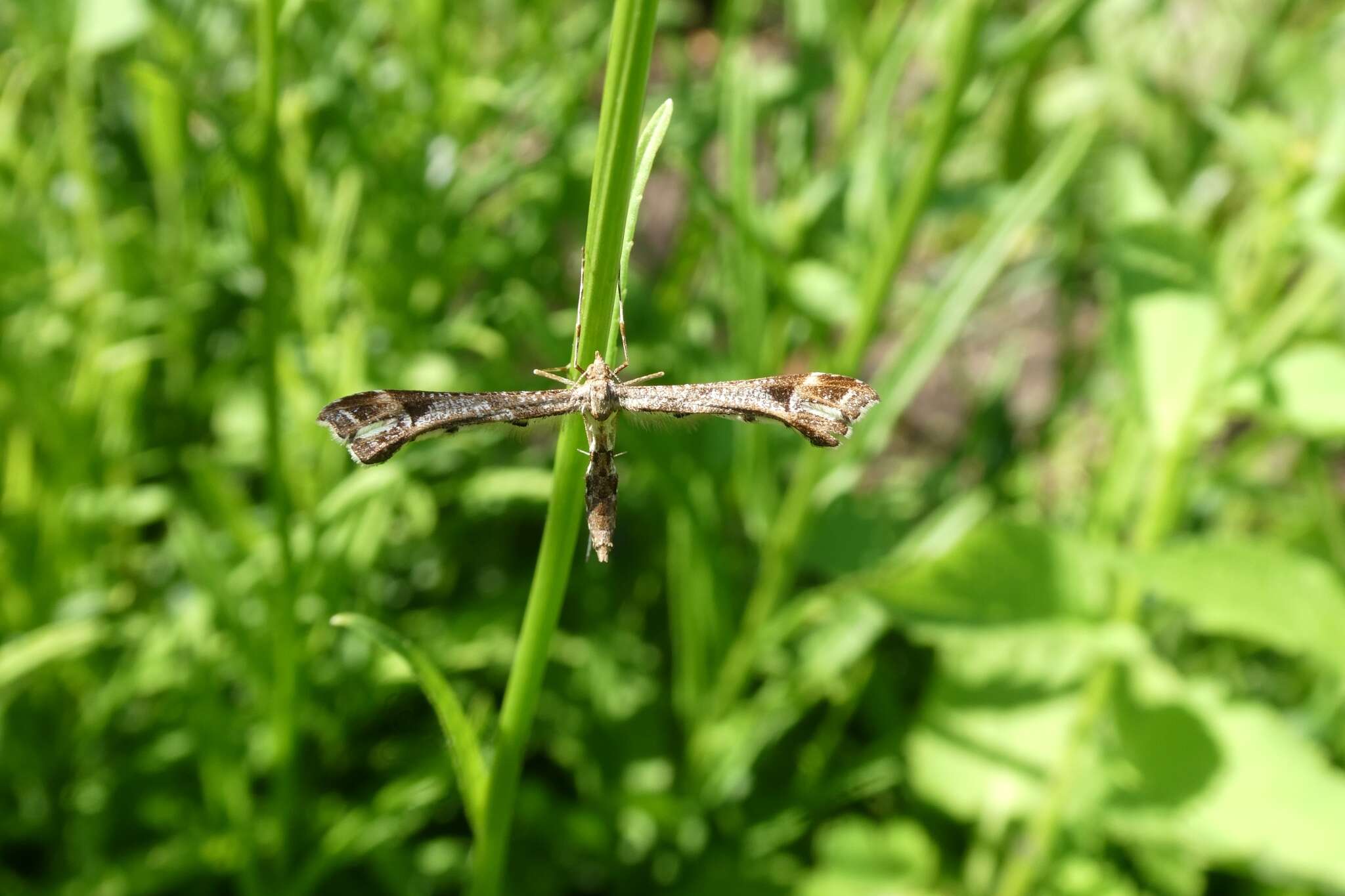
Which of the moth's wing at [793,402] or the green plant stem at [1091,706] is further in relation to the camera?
the green plant stem at [1091,706]

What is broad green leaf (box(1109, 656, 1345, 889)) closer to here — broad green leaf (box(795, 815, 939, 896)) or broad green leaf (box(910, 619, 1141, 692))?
broad green leaf (box(910, 619, 1141, 692))

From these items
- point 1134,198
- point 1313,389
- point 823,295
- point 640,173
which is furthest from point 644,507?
point 640,173

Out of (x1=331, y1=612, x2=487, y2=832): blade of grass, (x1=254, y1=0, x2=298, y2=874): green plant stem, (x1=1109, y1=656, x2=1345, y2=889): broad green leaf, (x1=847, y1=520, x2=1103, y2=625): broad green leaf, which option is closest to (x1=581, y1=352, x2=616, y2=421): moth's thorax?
(x1=331, y1=612, x2=487, y2=832): blade of grass

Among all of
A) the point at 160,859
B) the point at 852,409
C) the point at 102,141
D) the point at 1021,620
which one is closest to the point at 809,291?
the point at 1021,620

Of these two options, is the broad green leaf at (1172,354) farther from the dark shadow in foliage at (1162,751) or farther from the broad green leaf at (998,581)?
the dark shadow in foliage at (1162,751)

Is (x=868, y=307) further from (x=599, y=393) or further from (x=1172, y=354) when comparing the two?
(x=599, y=393)

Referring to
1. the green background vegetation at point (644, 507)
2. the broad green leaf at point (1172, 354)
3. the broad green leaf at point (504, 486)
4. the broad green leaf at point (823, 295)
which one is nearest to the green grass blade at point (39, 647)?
the green background vegetation at point (644, 507)
